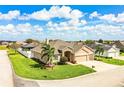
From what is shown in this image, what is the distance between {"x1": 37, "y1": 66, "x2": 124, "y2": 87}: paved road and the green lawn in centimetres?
34

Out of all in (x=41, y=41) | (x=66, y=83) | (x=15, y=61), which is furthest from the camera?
(x=15, y=61)

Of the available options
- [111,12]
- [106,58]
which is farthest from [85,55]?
[111,12]

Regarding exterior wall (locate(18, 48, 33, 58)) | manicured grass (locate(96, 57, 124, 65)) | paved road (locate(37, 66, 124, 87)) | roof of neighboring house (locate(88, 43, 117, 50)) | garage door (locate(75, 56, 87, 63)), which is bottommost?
paved road (locate(37, 66, 124, 87))

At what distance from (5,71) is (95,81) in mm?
5527

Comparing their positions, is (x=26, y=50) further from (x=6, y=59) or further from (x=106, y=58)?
(x=106, y=58)

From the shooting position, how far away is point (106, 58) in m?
20.2

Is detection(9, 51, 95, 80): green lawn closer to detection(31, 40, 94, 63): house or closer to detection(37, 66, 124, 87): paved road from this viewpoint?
detection(37, 66, 124, 87): paved road

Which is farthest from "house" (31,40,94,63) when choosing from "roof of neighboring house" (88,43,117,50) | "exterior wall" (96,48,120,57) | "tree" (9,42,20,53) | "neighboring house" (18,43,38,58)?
"exterior wall" (96,48,120,57)

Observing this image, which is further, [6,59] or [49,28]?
[6,59]

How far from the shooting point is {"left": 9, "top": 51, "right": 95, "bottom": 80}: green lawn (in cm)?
1723

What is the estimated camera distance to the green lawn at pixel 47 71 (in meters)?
17.2

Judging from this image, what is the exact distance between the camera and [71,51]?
1870 centimetres
